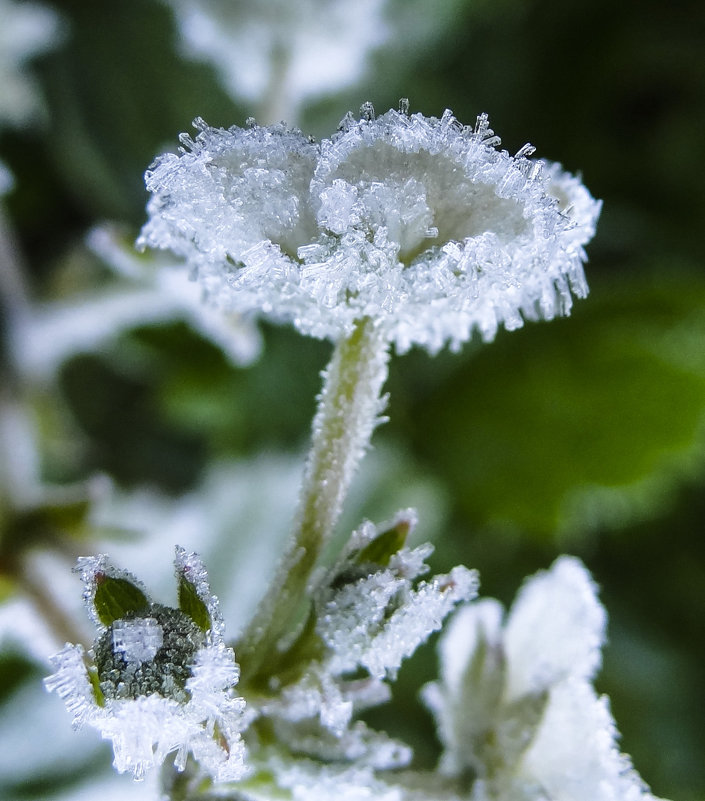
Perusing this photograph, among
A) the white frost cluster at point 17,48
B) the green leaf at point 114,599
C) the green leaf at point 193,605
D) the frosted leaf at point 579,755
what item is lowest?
the frosted leaf at point 579,755

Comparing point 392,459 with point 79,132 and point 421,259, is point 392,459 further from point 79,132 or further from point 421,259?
point 421,259

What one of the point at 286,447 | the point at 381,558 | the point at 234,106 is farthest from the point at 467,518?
the point at 381,558

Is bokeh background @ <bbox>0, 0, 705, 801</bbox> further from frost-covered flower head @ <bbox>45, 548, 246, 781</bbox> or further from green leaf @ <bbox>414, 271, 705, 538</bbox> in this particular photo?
frost-covered flower head @ <bbox>45, 548, 246, 781</bbox>

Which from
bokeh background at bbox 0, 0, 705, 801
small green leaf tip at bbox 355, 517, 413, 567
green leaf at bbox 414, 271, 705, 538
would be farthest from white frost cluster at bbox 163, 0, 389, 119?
small green leaf tip at bbox 355, 517, 413, 567

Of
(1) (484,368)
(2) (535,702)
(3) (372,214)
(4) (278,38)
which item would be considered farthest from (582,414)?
(3) (372,214)

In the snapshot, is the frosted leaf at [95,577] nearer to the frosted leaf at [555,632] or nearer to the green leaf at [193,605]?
the green leaf at [193,605]

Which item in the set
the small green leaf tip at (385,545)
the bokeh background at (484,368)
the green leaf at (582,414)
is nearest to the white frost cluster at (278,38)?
the bokeh background at (484,368)

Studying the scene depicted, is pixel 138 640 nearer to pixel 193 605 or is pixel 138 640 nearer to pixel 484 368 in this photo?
pixel 193 605

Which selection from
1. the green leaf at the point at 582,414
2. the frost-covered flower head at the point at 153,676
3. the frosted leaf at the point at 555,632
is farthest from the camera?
the green leaf at the point at 582,414
